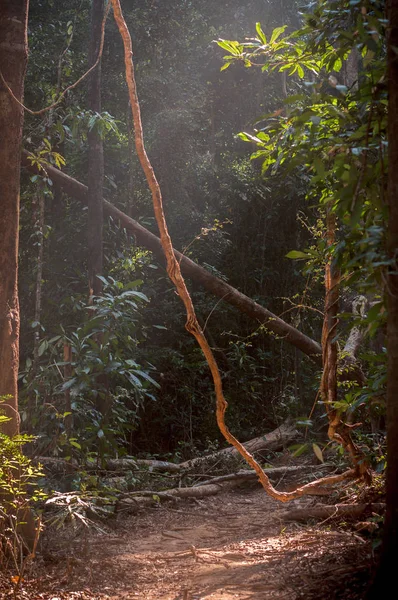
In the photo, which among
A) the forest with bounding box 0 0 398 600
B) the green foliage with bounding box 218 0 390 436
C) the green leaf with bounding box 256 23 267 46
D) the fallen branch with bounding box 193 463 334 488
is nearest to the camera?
the green foliage with bounding box 218 0 390 436

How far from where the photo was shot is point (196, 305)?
359 inches

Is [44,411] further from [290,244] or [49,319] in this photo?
[290,244]

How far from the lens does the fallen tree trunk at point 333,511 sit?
148 inches

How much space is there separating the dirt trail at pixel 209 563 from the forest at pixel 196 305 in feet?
0.07

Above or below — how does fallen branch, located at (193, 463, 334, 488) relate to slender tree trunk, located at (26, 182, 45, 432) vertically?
below

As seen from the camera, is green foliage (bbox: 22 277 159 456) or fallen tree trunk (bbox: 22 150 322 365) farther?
fallen tree trunk (bbox: 22 150 322 365)

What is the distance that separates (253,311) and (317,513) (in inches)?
124

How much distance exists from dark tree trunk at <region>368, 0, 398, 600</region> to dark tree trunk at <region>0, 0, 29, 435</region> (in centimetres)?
229

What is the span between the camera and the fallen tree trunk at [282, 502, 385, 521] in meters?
3.77

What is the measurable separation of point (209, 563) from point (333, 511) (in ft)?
3.08

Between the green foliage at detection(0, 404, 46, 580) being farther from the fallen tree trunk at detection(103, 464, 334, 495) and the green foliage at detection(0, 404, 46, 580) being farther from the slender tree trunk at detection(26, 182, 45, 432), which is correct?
the fallen tree trunk at detection(103, 464, 334, 495)

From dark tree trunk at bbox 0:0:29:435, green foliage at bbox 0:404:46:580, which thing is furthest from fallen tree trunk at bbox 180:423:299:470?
dark tree trunk at bbox 0:0:29:435

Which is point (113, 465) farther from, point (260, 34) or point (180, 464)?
point (260, 34)

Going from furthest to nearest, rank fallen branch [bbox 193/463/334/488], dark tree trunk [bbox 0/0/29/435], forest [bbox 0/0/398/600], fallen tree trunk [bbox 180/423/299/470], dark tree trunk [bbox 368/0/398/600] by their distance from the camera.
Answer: fallen tree trunk [bbox 180/423/299/470]
fallen branch [bbox 193/463/334/488]
dark tree trunk [bbox 0/0/29/435]
forest [bbox 0/0/398/600]
dark tree trunk [bbox 368/0/398/600]
